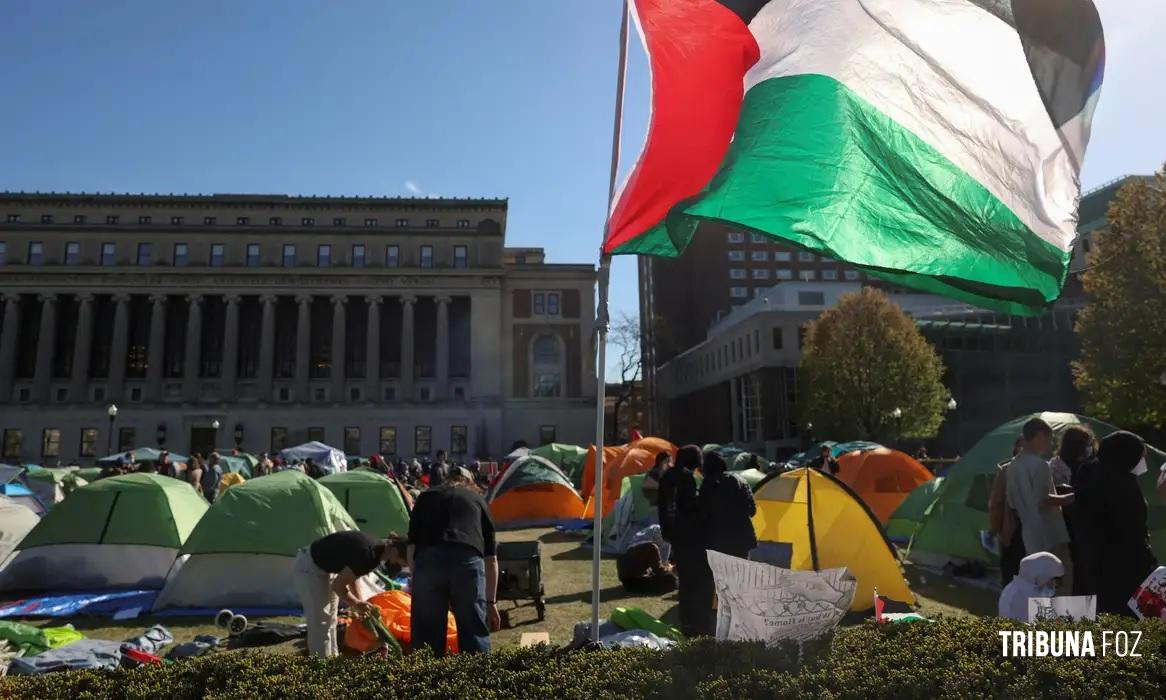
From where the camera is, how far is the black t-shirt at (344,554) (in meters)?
5.85

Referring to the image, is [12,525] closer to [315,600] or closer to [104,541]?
[104,541]

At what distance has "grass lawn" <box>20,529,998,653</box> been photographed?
8.61 meters

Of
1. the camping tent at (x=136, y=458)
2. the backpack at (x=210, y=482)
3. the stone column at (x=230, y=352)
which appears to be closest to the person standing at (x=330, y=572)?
the backpack at (x=210, y=482)

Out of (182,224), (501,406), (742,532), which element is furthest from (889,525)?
(182,224)

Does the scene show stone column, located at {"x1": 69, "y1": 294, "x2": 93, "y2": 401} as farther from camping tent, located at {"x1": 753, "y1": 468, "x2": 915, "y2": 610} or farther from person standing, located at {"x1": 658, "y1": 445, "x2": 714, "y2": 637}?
person standing, located at {"x1": 658, "y1": 445, "x2": 714, "y2": 637}

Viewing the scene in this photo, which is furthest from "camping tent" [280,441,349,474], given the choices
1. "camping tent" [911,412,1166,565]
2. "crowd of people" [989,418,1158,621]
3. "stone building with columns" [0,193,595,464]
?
"crowd of people" [989,418,1158,621]

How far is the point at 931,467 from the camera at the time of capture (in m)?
27.2

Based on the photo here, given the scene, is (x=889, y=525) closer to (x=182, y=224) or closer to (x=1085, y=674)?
(x=1085, y=674)

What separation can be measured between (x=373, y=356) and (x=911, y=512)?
52173 mm

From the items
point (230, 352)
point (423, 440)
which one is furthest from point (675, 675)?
point (230, 352)

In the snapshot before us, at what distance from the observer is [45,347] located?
5822cm

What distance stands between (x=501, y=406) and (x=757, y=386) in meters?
21.3

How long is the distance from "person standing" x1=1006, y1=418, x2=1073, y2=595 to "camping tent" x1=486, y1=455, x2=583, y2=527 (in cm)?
1391

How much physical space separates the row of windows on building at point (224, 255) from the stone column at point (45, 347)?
13.5ft
